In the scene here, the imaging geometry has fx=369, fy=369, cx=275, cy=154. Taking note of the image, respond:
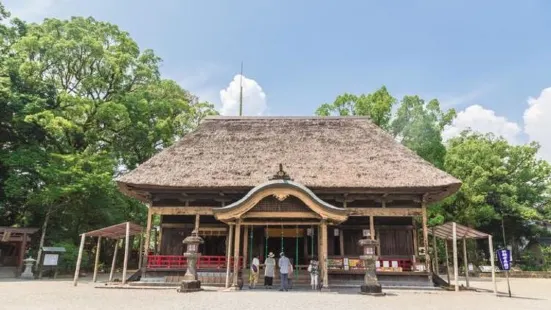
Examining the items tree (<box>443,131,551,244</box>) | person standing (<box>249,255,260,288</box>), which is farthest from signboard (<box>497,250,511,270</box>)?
tree (<box>443,131,551,244</box>)

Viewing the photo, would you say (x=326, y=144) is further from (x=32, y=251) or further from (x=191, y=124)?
(x=32, y=251)

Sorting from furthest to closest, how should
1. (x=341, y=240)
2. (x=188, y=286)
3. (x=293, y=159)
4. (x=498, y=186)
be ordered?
(x=498, y=186)
(x=293, y=159)
(x=341, y=240)
(x=188, y=286)

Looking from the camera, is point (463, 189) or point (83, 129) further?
point (463, 189)

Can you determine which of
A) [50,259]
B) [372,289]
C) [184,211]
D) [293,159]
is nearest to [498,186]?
[293,159]

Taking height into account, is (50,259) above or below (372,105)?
below

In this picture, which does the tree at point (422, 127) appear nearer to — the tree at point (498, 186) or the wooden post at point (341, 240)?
the tree at point (498, 186)

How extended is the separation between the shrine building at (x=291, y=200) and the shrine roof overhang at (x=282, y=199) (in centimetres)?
3

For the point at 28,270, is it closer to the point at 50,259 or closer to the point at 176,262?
the point at 50,259

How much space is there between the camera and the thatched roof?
1329 cm

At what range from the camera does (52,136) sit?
72.2 ft

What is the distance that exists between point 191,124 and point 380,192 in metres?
16.5

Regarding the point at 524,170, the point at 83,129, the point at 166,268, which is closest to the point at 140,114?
the point at 83,129

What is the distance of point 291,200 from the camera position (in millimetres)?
12070

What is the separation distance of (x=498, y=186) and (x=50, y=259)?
28175 millimetres
